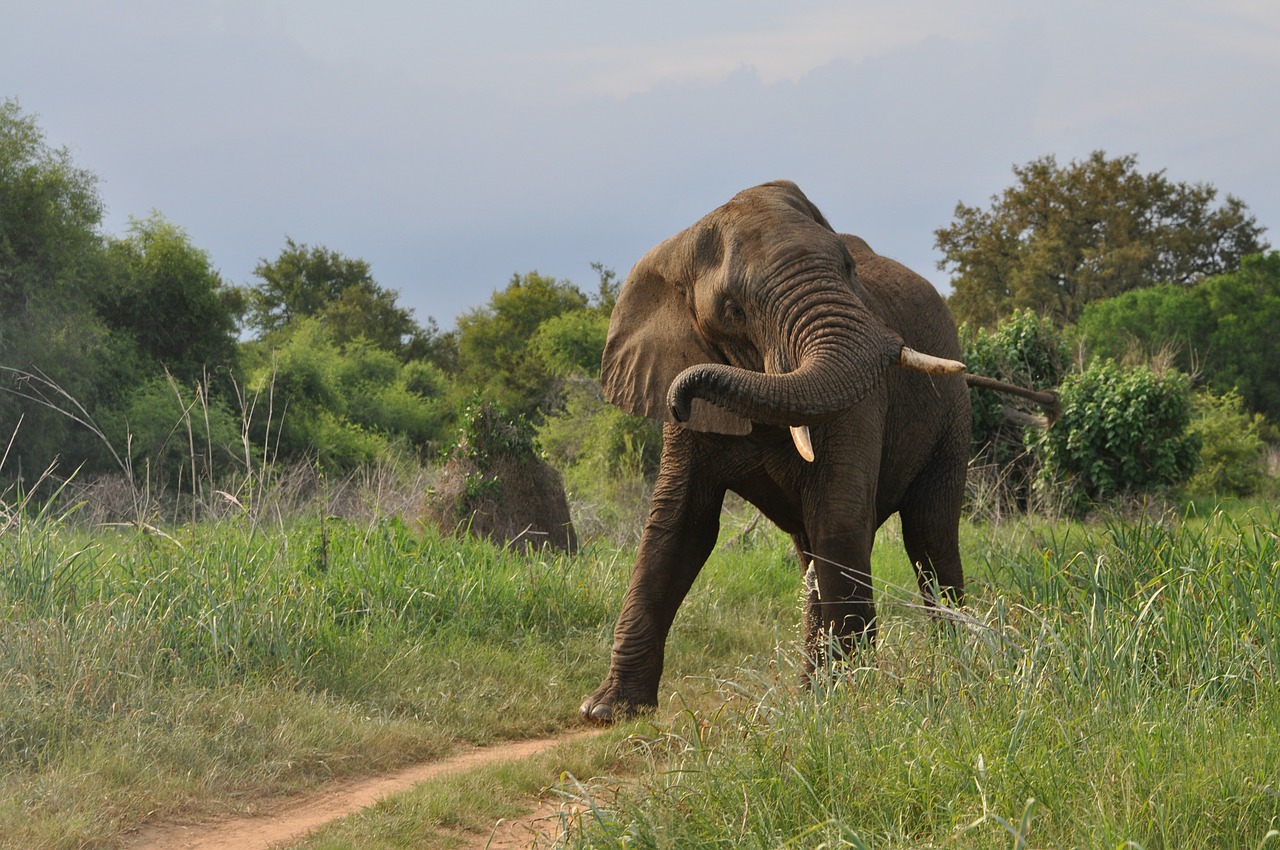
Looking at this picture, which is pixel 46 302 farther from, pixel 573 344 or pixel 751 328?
pixel 751 328

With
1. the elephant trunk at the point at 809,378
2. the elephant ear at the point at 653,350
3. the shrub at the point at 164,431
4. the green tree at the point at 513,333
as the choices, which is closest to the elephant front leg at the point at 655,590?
the elephant ear at the point at 653,350

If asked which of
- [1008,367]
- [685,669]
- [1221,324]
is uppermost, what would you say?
[1221,324]

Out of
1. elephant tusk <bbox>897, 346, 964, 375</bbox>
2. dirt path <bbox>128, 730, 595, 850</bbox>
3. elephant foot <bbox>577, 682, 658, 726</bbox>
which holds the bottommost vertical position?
dirt path <bbox>128, 730, 595, 850</bbox>

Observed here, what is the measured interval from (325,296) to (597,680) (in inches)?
1303

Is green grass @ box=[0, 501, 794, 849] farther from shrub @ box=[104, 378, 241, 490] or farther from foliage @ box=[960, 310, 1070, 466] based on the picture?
shrub @ box=[104, 378, 241, 490]

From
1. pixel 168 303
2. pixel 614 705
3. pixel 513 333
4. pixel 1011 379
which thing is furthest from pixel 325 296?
pixel 614 705

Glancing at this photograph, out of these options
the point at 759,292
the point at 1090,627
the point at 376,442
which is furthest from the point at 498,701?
the point at 376,442

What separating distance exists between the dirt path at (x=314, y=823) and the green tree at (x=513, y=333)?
1018 inches

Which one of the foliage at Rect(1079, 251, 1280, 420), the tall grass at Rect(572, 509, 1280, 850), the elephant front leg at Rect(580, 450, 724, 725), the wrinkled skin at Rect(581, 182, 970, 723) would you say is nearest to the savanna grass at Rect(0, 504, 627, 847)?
the elephant front leg at Rect(580, 450, 724, 725)

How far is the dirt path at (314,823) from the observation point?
16.1 feet

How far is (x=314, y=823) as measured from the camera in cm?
515

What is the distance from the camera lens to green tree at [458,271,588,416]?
105 feet

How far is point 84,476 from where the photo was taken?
18281mm

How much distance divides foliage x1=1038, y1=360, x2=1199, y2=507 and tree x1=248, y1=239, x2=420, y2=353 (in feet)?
81.4
